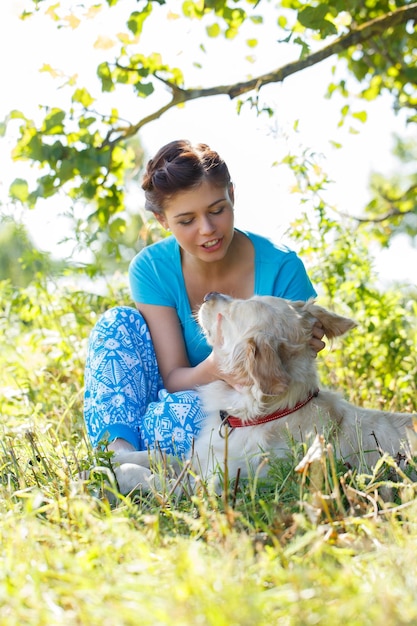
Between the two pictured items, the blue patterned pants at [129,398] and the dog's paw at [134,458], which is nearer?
the dog's paw at [134,458]

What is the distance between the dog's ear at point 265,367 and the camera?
3.16m

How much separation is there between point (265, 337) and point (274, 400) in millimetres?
362

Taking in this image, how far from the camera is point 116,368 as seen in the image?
3.93 metres

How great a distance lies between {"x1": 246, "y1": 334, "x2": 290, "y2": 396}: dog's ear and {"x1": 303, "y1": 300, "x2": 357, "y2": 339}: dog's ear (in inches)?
19.2

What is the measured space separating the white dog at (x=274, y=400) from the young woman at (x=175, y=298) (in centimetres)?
13

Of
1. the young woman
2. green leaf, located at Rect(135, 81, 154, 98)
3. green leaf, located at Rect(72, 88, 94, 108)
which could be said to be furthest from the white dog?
green leaf, located at Rect(72, 88, 94, 108)

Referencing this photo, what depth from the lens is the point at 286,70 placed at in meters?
5.87

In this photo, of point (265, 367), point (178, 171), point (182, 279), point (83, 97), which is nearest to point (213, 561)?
point (265, 367)

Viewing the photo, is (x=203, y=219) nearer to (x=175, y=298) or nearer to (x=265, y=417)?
(x=175, y=298)

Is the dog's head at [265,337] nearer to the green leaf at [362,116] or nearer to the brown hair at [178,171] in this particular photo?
the brown hair at [178,171]

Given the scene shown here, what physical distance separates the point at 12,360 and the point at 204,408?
9.92ft

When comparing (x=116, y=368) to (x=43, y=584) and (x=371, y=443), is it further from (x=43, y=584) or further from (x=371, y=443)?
(x=43, y=584)

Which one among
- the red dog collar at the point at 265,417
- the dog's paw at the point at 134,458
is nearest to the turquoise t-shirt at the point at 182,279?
the red dog collar at the point at 265,417

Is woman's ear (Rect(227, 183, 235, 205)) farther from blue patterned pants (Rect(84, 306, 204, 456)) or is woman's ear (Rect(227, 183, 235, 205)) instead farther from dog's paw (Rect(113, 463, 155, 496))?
dog's paw (Rect(113, 463, 155, 496))
